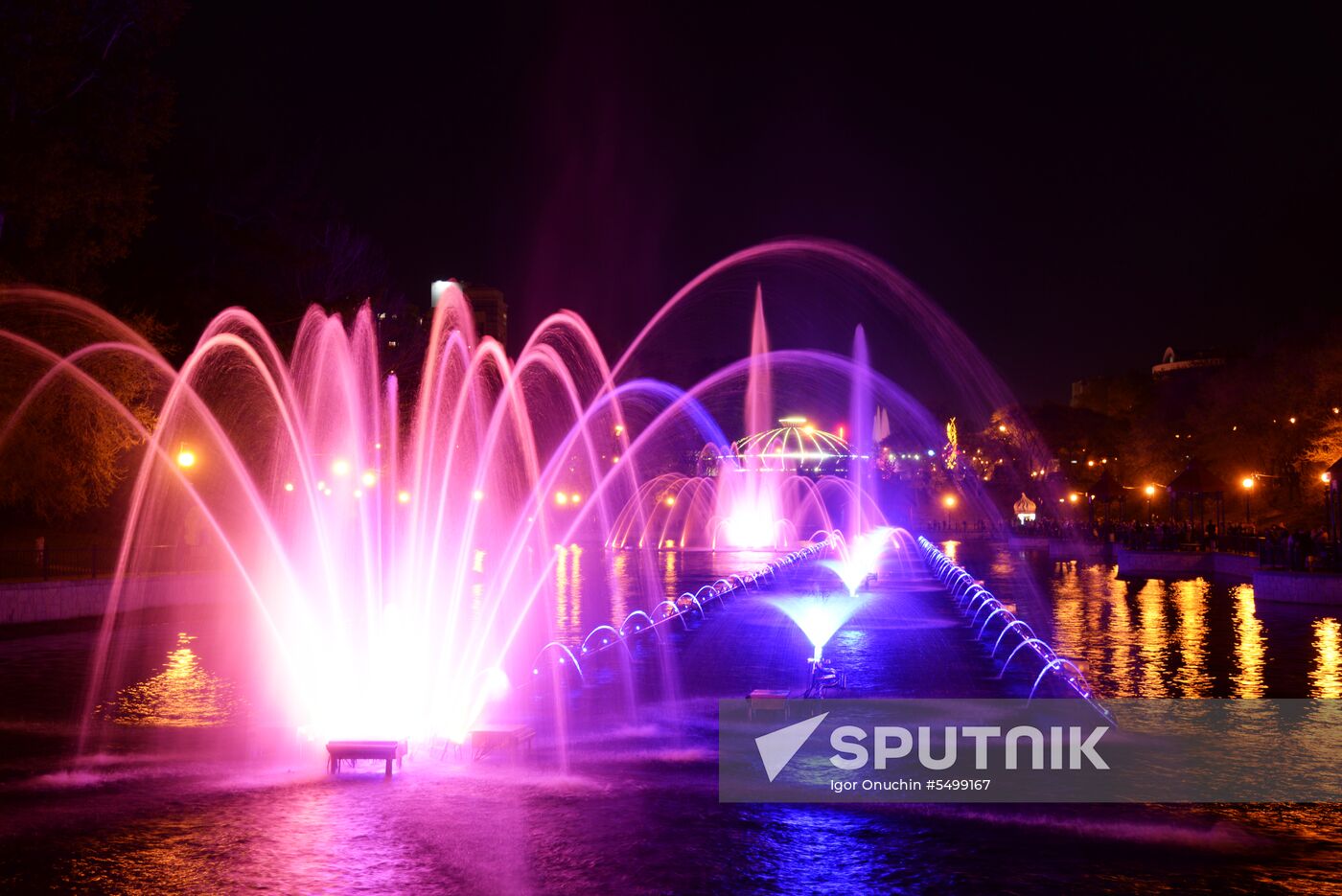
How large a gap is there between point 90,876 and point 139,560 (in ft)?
87.6

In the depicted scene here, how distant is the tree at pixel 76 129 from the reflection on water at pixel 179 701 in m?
15.5

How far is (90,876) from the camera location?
904 centimetres

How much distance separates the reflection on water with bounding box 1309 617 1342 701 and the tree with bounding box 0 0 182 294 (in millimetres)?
30128

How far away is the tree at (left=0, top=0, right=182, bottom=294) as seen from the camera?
99.8ft

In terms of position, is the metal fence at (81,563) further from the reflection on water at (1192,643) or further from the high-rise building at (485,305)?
the high-rise building at (485,305)

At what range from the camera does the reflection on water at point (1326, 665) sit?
1751 centimetres

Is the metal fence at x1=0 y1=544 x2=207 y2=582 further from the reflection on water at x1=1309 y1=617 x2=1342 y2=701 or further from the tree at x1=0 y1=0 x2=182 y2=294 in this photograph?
the reflection on water at x1=1309 y1=617 x2=1342 y2=701

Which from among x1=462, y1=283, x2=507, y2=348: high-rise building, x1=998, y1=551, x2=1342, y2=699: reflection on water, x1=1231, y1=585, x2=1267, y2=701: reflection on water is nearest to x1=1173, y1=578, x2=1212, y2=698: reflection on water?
x1=998, y1=551, x2=1342, y2=699: reflection on water

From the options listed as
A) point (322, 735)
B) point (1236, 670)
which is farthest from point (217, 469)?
point (1236, 670)

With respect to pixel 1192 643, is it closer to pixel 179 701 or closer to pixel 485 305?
pixel 179 701

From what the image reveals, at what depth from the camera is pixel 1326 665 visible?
2022 cm

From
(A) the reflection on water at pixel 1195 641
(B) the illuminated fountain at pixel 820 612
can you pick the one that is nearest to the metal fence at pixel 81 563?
(B) the illuminated fountain at pixel 820 612

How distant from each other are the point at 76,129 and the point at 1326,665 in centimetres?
3297

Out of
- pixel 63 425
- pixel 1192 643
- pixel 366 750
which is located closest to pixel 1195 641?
pixel 1192 643
